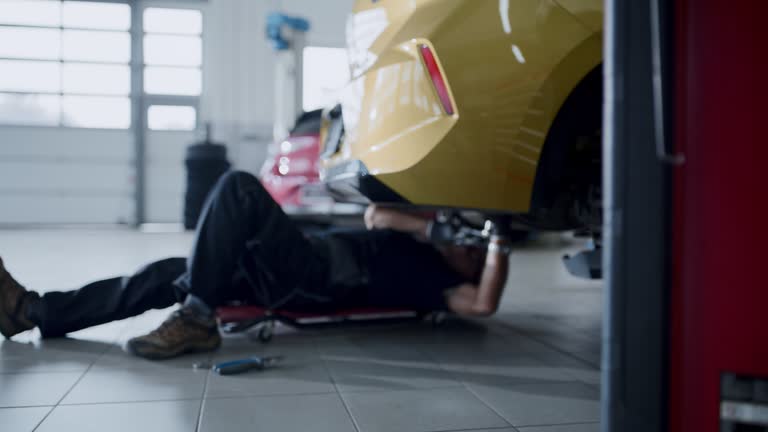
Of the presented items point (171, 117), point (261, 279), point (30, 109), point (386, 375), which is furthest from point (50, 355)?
point (30, 109)

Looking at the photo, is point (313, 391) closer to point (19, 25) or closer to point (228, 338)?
point (228, 338)

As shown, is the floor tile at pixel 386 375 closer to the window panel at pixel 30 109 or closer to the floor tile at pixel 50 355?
the floor tile at pixel 50 355

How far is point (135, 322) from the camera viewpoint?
9.71ft

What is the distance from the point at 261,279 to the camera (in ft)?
8.14

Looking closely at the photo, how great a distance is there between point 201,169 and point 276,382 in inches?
295

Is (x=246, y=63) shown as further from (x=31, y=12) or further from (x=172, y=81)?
(x=31, y=12)

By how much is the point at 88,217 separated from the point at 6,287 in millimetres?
8865

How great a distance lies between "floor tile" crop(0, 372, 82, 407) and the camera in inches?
68.5

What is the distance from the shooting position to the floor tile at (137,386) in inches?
70.1

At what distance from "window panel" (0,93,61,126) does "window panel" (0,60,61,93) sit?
0.43 ft

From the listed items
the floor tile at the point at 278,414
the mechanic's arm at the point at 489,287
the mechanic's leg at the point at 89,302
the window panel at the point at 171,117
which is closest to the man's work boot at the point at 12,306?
the mechanic's leg at the point at 89,302

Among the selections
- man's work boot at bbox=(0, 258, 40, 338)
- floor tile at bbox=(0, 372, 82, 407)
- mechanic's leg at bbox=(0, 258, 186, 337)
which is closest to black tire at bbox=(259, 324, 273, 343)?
mechanic's leg at bbox=(0, 258, 186, 337)

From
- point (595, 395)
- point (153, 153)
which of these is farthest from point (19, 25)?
point (595, 395)

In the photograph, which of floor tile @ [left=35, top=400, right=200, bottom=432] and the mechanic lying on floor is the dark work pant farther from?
floor tile @ [left=35, top=400, right=200, bottom=432]
